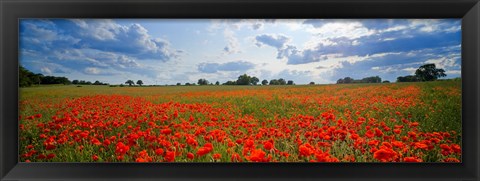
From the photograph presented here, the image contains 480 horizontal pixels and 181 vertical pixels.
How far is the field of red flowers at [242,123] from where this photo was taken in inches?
86.0

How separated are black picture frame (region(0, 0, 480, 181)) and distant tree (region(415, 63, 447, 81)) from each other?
0.20 meters

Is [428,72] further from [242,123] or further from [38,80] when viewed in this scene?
[38,80]

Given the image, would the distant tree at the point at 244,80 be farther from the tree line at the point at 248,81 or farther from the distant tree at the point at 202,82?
the distant tree at the point at 202,82

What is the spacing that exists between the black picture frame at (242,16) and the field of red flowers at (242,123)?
0.29ft

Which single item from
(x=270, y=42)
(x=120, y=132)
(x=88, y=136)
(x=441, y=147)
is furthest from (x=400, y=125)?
(x=88, y=136)

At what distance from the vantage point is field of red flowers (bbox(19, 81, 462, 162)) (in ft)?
7.16

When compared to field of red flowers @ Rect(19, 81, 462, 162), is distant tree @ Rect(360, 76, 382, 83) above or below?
above

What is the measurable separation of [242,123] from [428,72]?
4.81 feet

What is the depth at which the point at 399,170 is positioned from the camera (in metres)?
2.08

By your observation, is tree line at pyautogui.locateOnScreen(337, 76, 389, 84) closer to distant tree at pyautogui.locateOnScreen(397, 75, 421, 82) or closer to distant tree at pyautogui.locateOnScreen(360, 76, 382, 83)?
distant tree at pyautogui.locateOnScreen(360, 76, 382, 83)

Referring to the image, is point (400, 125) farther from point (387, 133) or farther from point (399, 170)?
point (399, 170)

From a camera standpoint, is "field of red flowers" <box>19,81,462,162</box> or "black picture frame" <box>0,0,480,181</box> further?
"field of red flowers" <box>19,81,462,162</box>

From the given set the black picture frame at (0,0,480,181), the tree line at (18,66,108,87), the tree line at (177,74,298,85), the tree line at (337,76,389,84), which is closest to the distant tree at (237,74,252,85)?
the tree line at (177,74,298,85)

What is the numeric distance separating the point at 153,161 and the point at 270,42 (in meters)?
1.24
